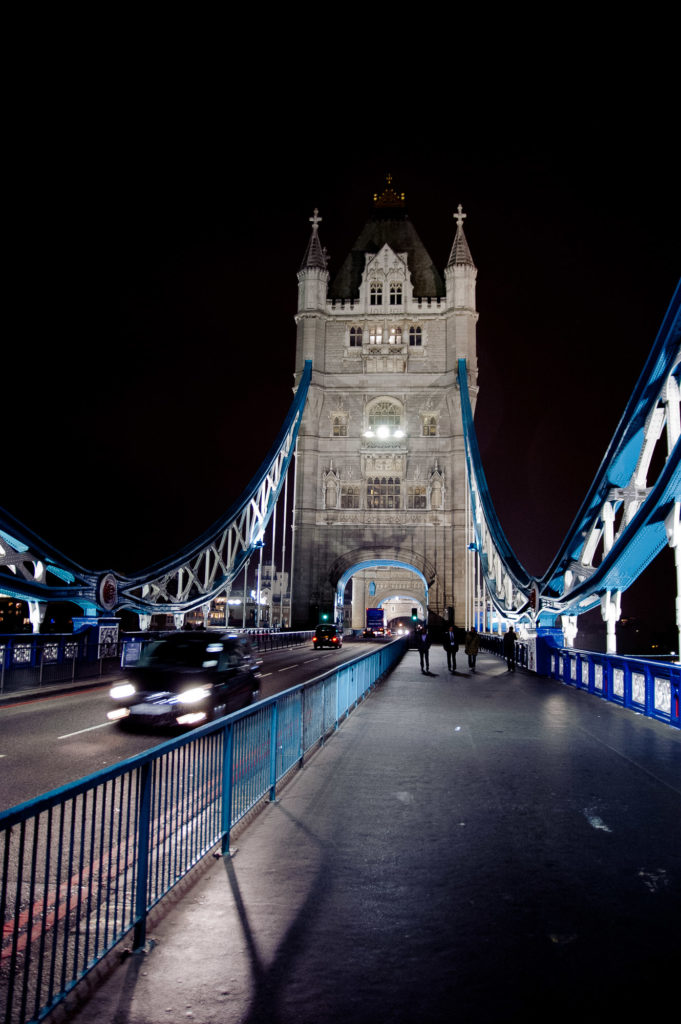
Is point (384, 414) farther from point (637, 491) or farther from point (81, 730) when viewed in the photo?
point (81, 730)

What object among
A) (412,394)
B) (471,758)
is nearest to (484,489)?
(412,394)

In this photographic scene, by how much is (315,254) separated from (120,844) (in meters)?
60.0

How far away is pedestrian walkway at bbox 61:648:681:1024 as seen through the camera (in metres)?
3.33

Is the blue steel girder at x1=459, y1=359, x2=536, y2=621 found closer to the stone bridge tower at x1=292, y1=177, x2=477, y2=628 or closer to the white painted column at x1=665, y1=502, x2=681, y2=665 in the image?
the stone bridge tower at x1=292, y1=177, x2=477, y2=628

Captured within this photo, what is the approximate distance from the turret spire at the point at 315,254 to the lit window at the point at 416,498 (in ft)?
65.1

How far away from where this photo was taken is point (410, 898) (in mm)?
4527

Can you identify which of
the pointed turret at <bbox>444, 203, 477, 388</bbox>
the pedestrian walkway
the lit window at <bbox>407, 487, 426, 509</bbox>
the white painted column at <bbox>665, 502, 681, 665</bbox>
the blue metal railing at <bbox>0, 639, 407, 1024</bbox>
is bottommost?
the pedestrian walkway

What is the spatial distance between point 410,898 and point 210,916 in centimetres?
122

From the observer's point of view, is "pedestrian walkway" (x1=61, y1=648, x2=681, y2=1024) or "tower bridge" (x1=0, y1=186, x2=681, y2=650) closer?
"pedestrian walkway" (x1=61, y1=648, x2=681, y2=1024)

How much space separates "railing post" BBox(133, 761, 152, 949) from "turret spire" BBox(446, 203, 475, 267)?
59.1 metres

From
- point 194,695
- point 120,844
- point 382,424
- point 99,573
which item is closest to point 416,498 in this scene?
point 382,424

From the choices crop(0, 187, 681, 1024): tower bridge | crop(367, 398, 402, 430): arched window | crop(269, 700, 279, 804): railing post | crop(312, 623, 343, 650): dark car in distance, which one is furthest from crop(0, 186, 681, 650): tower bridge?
crop(269, 700, 279, 804): railing post

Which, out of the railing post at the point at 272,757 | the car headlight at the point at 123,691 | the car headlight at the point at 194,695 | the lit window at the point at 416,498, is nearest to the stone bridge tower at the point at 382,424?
the lit window at the point at 416,498

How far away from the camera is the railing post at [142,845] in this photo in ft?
12.8
